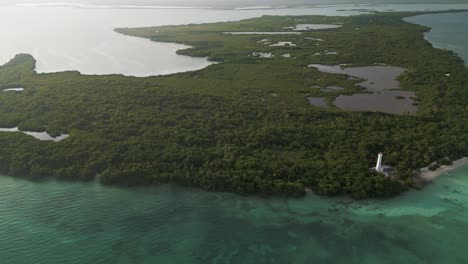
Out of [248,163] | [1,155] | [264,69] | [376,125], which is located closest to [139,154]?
[248,163]

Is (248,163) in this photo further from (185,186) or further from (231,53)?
(231,53)

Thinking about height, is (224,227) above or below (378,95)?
below

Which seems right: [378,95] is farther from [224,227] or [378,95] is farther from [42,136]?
[42,136]

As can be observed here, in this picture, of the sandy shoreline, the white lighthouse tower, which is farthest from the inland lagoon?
the sandy shoreline

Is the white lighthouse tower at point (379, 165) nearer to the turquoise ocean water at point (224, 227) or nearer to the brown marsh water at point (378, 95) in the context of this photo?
the turquoise ocean water at point (224, 227)

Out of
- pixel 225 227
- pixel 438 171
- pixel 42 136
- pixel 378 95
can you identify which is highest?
pixel 378 95

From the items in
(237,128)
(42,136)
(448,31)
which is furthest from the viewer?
(448,31)

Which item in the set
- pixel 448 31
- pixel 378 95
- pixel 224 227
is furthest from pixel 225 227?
pixel 448 31
